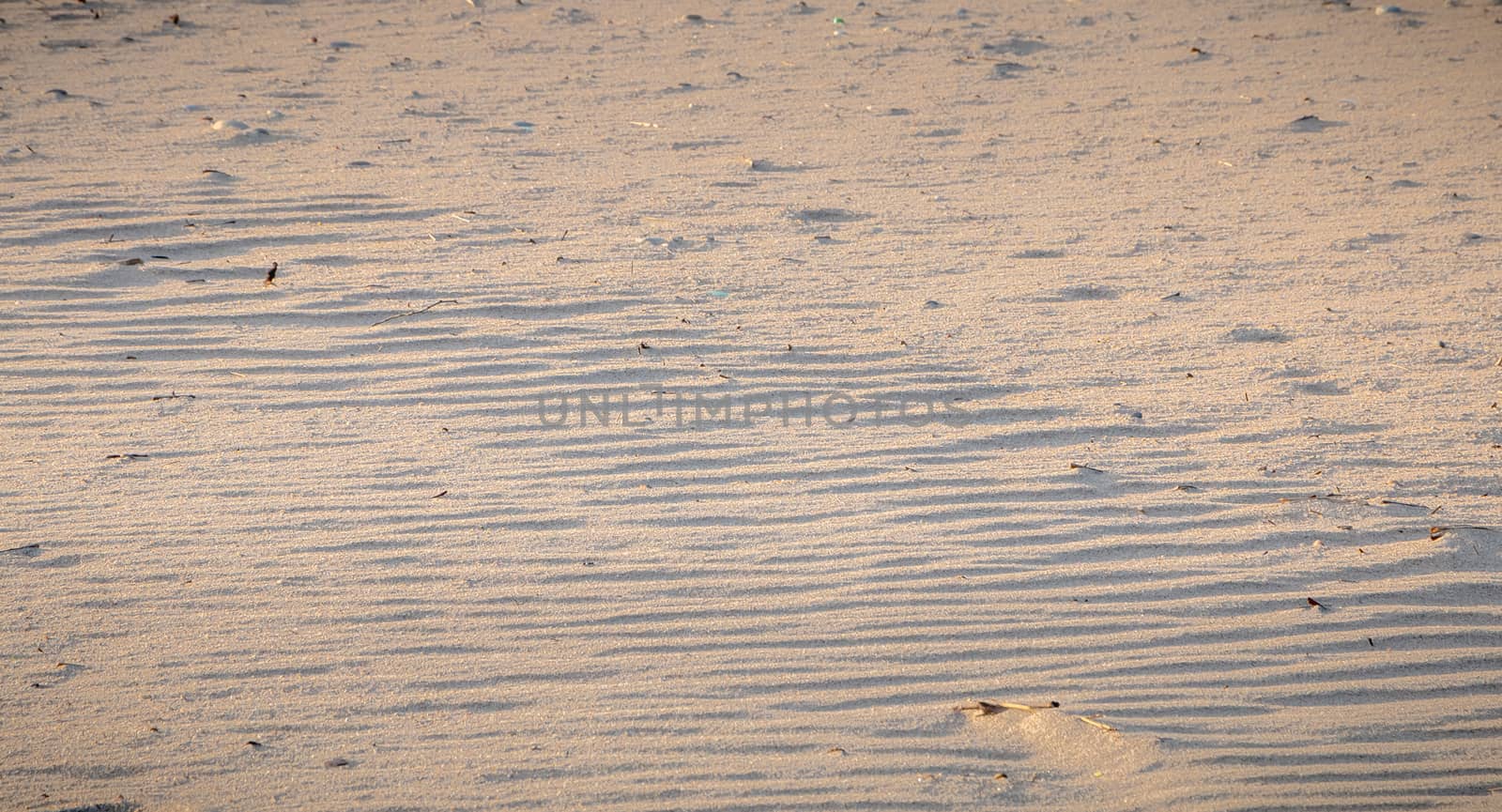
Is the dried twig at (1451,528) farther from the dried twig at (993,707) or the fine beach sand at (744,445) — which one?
the dried twig at (993,707)

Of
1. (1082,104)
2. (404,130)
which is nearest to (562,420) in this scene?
(404,130)

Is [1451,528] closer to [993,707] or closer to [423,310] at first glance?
[993,707]

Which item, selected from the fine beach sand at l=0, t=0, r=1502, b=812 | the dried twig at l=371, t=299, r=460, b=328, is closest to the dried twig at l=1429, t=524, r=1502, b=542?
the fine beach sand at l=0, t=0, r=1502, b=812

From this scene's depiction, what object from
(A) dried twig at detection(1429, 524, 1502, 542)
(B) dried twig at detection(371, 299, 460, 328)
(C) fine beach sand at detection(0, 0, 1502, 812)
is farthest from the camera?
(B) dried twig at detection(371, 299, 460, 328)

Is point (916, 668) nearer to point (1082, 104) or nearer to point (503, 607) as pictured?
point (503, 607)

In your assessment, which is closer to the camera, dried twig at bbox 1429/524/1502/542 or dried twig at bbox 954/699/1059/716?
dried twig at bbox 954/699/1059/716

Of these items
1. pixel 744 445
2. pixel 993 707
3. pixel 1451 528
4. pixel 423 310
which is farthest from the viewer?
pixel 423 310

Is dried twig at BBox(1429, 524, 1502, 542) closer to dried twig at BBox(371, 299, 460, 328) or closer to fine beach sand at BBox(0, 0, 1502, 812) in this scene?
fine beach sand at BBox(0, 0, 1502, 812)

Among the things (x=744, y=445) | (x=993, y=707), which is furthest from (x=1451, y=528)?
(x=744, y=445)
